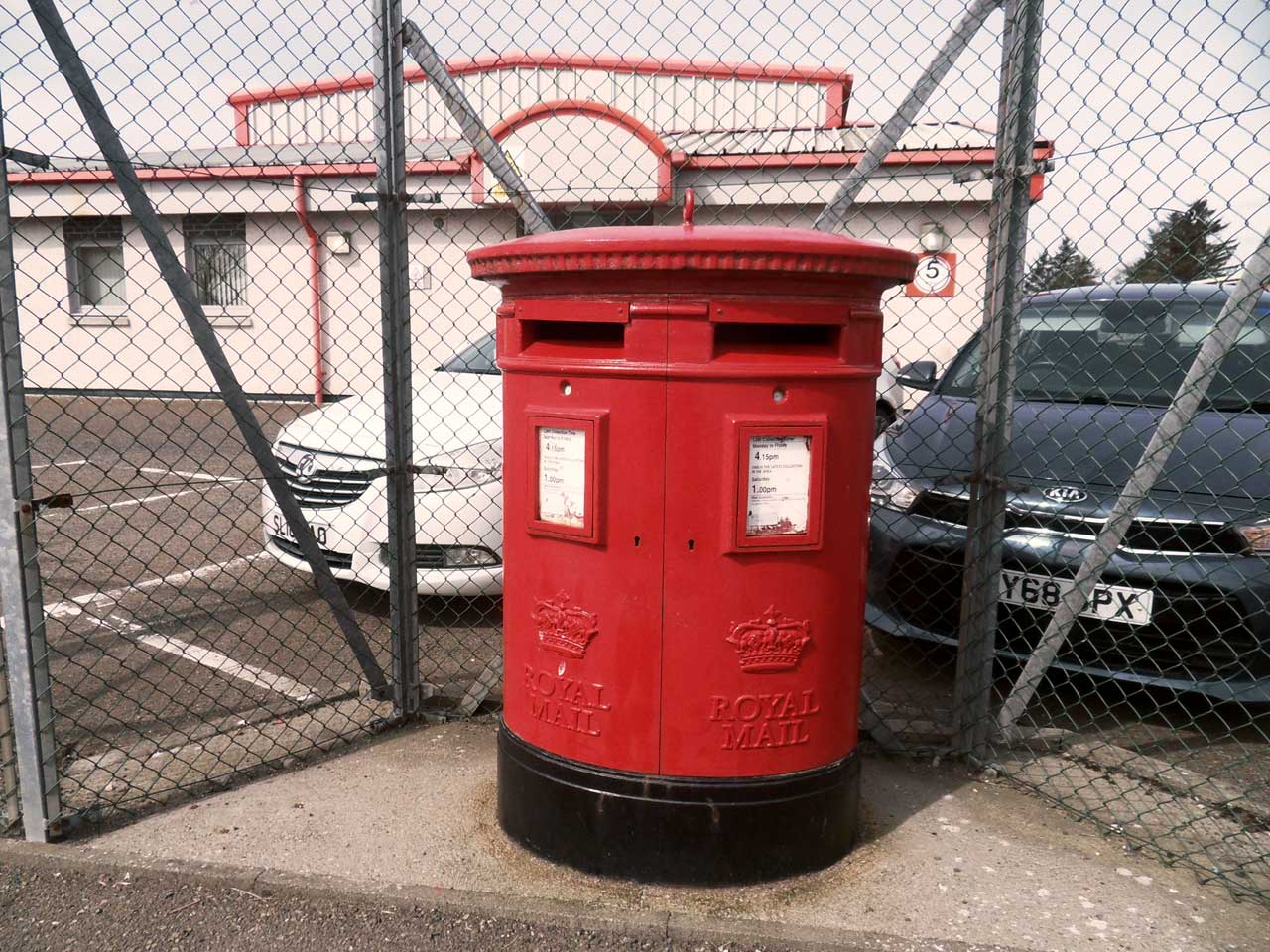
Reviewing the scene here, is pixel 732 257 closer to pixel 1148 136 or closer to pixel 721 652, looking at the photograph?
pixel 721 652

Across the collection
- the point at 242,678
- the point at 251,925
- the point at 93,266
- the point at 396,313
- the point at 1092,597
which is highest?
the point at 93,266

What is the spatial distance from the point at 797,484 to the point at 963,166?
5.39ft

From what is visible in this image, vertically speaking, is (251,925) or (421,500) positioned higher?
(421,500)

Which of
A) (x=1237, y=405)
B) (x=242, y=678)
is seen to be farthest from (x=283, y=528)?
(x=1237, y=405)

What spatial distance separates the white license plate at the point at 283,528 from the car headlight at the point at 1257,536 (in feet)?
11.9

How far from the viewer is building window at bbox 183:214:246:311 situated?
14078 mm

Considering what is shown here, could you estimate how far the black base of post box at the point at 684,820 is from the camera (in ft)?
8.11

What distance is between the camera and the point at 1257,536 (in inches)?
130

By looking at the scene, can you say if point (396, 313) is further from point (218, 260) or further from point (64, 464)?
point (218, 260)

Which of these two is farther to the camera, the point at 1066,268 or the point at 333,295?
the point at 333,295

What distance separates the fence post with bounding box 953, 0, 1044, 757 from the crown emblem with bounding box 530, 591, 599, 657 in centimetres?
138

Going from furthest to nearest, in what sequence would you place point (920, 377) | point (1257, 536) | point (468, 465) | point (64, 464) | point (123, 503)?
point (64, 464)
point (123, 503)
point (920, 377)
point (468, 465)
point (1257, 536)

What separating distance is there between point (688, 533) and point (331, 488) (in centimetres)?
272

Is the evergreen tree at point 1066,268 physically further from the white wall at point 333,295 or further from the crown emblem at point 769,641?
the white wall at point 333,295
